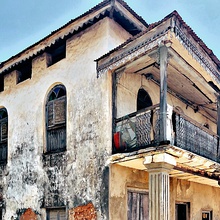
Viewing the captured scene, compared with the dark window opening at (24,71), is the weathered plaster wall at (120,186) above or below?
below

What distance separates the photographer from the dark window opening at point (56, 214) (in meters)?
9.75

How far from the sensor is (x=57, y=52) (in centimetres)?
1111

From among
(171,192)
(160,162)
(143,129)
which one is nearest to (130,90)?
(143,129)

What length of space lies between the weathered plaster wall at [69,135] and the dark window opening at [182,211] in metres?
4.40

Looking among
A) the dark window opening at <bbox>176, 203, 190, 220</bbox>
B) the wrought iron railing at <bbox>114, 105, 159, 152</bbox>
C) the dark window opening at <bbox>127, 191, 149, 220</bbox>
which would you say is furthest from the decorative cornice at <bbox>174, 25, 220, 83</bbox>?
the dark window opening at <bbox>176, 203, 190, 220</bbox>

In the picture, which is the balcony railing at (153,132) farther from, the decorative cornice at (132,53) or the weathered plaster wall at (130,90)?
the decorative cornice at (132,53)

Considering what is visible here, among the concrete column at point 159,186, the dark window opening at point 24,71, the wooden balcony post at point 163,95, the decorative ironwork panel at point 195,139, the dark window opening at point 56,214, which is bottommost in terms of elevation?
the dark window opening at point 56,214

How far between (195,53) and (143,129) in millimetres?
2277

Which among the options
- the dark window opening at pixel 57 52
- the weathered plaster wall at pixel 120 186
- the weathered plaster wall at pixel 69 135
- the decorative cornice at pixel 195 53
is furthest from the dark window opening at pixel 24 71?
the decorative cornice at pixel 195 53

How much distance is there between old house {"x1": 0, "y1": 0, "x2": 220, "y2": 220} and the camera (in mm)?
7863

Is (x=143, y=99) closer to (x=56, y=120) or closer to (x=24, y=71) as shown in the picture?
(x=56, y=120)

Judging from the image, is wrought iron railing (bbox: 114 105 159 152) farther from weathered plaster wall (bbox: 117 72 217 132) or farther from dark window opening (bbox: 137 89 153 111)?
dark window opening (bbox: 137 89 153 111)

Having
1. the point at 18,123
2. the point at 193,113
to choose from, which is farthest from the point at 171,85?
the point at 18,123

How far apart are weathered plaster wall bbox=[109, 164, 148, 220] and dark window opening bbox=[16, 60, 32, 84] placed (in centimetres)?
516
